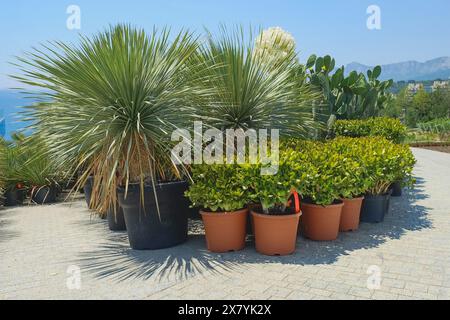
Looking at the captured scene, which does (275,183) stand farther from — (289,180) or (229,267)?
(229,267)

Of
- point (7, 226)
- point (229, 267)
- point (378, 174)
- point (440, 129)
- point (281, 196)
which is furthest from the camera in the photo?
point (440, 129)

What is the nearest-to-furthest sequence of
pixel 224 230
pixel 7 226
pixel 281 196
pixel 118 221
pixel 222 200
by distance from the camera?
pixel 281 196, pixel 222 200, pixel 224 230, pixel 118 221, pixel 7 226

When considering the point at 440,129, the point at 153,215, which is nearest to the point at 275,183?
the point at 153,215

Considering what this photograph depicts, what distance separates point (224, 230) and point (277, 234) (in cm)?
54

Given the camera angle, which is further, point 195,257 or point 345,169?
point 345,169

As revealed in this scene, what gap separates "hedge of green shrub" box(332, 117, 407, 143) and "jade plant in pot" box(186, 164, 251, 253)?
4.51 m

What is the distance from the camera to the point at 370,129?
305 inches

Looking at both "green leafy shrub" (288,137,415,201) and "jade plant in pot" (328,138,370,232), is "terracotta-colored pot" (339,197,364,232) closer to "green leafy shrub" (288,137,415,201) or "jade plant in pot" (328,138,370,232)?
"jade plant in pot" (328,138,370,232)

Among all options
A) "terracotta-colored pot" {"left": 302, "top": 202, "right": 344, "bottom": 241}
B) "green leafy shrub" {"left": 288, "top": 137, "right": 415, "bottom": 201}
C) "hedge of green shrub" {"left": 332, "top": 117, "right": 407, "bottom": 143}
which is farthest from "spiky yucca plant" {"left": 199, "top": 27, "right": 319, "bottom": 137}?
"hedge of green shrub" {"left": 332, "top": 117, "right": 407, "bottom": 143}

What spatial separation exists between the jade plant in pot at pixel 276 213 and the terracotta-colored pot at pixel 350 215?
960 millimetres

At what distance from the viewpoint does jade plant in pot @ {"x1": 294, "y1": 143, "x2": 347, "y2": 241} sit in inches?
151

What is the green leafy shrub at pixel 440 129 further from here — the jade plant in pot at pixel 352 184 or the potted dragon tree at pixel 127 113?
the potted dragon tree at pixel 127 113
